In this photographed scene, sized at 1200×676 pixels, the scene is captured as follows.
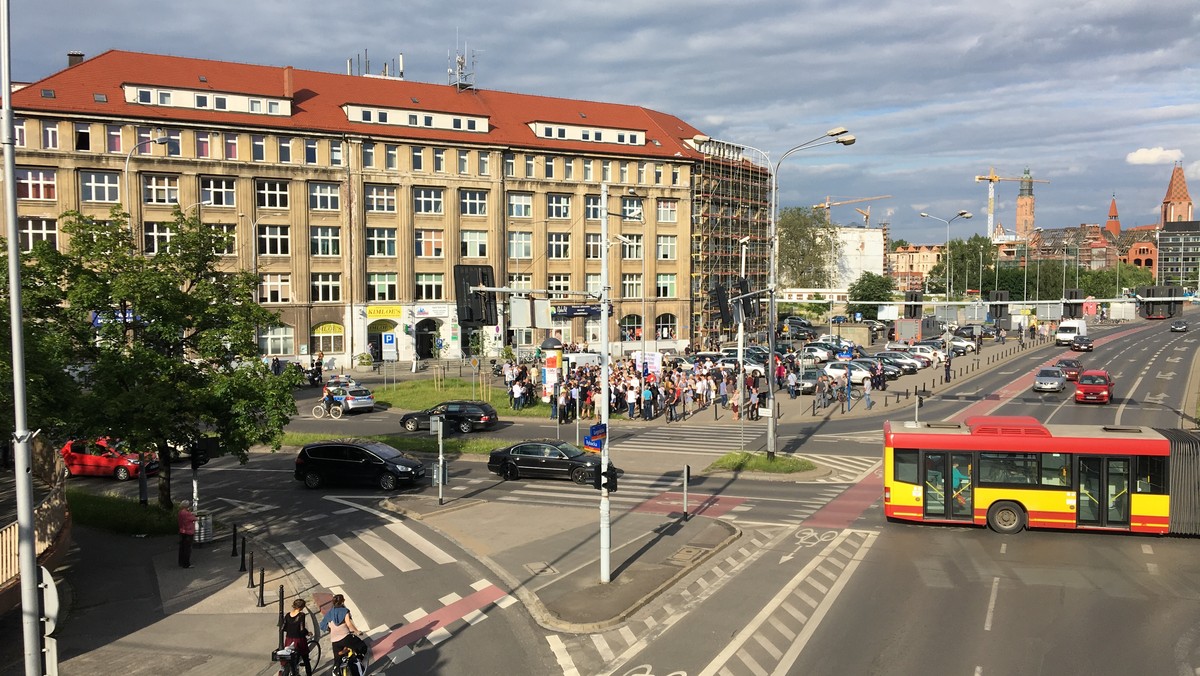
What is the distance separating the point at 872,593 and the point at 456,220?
56135 mm

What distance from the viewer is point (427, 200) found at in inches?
2677

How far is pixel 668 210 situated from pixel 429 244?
21309 millimetres

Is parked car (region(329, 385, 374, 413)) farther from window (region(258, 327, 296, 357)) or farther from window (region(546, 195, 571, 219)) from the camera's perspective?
window (region(546, 195, 571, 219))

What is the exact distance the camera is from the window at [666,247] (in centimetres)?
7725

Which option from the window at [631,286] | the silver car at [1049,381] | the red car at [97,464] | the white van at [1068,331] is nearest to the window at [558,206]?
the window at [631,286]

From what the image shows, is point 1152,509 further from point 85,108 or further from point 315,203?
point 85,108

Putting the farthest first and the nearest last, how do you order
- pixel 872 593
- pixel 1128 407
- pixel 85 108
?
pixel 85 108 < pixel 1128 407 < pixel 872 593

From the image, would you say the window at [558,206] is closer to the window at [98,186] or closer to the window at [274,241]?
the window at [274,241]

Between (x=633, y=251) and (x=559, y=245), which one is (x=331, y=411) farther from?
(x=633, y=251)

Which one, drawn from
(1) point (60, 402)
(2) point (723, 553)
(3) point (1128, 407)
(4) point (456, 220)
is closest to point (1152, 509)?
(2) point (723, 553)

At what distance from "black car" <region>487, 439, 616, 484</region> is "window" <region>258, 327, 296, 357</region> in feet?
128

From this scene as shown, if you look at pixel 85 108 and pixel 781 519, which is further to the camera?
pixel 85 108

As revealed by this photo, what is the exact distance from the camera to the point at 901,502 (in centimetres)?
2191

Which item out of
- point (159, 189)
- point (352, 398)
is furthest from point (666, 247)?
point (159, 189)
